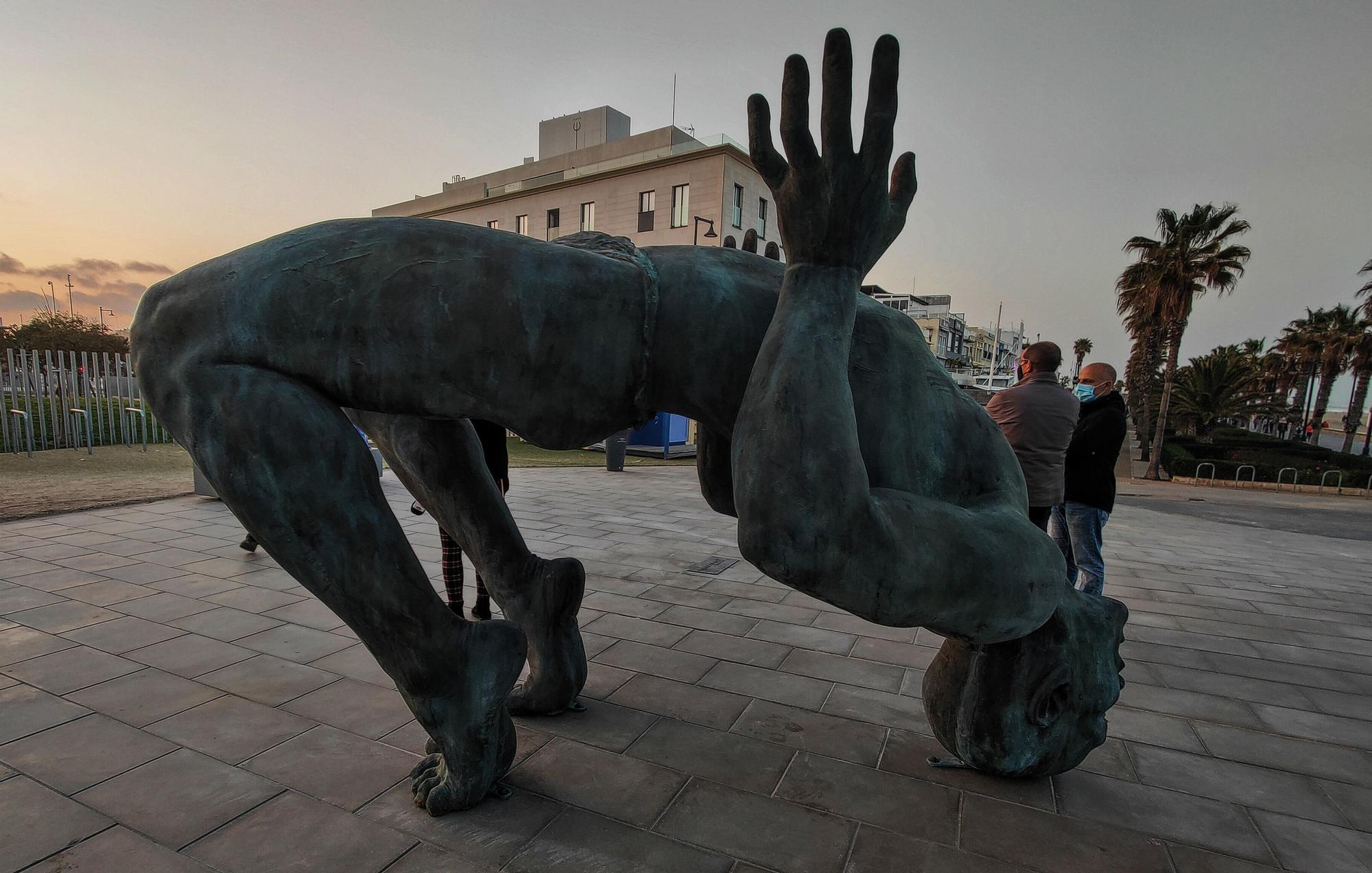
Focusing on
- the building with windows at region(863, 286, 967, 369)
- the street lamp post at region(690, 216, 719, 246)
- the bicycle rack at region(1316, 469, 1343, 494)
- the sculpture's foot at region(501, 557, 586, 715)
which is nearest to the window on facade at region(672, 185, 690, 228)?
the street lamp post at region(690, 216, 719, 246)

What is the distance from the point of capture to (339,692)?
278 cm

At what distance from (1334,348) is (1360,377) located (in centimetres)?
179

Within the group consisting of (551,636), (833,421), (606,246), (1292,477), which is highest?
(606,246)

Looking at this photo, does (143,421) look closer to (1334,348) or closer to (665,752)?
(665,752)

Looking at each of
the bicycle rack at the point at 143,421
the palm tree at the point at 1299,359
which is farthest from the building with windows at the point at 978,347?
the bicycle rack at the point at 143,421

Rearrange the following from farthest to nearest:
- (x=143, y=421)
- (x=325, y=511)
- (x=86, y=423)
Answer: (x=86, y=423) < (x=143, y=421) < (x=325, y=511)

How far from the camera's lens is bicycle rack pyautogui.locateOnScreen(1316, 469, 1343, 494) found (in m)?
16.4

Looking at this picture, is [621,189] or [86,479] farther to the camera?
[621,189]

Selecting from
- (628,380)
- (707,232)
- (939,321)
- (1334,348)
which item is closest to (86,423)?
(707,232)

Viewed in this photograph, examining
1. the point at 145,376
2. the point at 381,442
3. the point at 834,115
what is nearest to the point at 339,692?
the point at 381,442

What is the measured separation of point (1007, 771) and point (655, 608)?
2.34 m

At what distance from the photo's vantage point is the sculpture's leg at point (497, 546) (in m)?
2.06

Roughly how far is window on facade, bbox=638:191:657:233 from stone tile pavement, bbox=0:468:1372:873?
27990 mm

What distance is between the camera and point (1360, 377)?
32344mm
